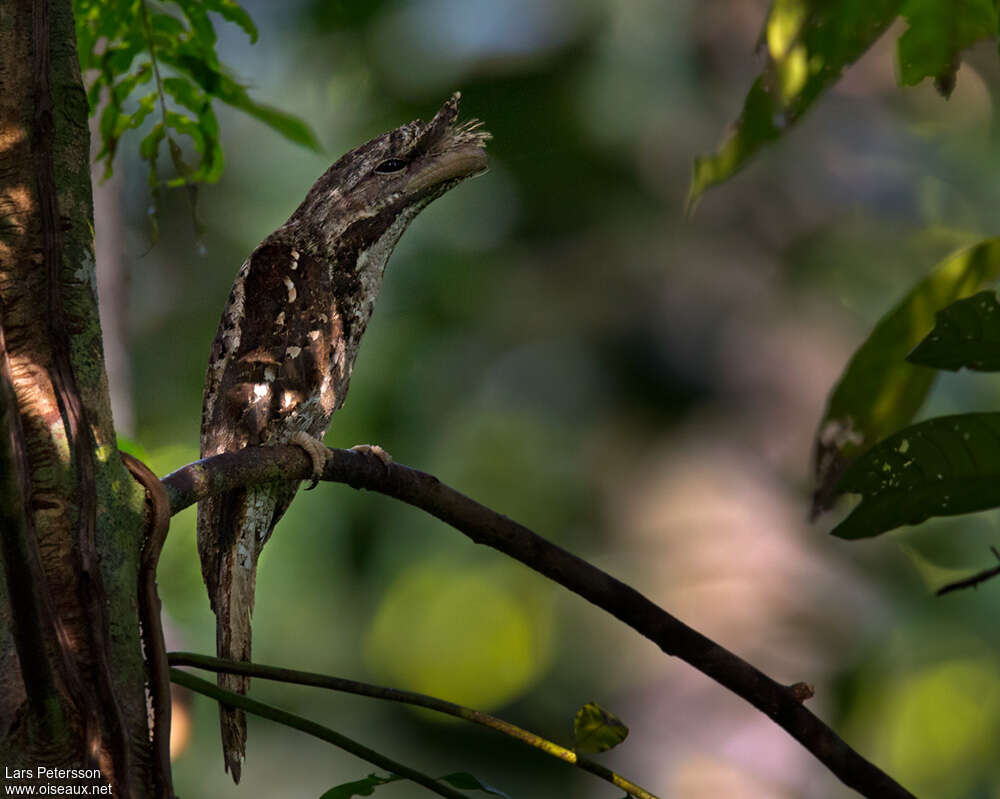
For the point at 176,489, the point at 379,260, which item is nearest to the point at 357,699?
the point at 379,260

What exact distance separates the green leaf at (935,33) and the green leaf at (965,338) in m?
0.22

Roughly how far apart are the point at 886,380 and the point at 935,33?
0.32 m

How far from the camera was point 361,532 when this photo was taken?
21.4 feet

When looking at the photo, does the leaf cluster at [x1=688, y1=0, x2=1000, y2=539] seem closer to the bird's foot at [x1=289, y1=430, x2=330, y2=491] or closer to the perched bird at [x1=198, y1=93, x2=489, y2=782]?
the bird's foot at [x1=289, y1=430, x2=330, y2=491]

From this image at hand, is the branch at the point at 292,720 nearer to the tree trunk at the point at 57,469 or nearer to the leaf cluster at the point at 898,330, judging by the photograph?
the tree trunk at the point at 57,469

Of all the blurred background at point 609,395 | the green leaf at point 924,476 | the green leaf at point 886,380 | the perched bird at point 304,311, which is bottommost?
the green leaf at point 924,476

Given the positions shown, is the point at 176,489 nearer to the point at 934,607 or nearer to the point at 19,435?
the point at 19,435

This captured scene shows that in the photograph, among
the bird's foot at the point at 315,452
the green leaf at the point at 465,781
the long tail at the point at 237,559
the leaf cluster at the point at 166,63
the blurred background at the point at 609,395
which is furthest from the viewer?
the blurred background at the point at 609,395

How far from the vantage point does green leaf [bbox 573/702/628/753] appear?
1.12m

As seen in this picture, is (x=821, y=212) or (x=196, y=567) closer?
(x=196, y=567)

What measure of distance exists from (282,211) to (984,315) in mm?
6257

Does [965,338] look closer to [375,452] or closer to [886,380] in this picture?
[886,380]

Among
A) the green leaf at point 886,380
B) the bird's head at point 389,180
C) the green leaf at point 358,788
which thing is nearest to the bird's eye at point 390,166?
the bird's head at point 389,180

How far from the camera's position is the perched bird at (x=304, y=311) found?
176 cm
